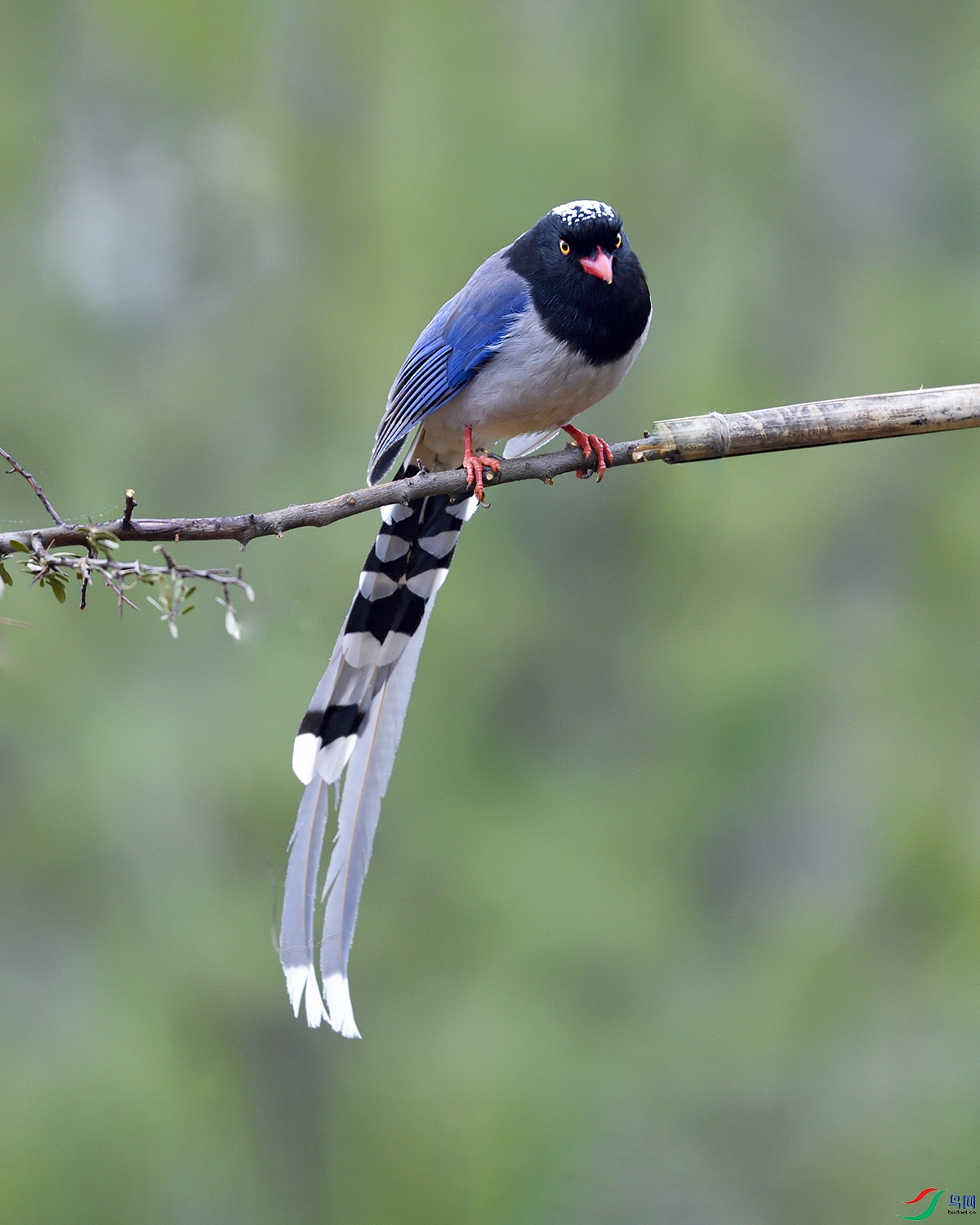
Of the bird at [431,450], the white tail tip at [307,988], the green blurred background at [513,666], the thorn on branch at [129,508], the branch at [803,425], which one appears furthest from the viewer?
the green blurred background at [513,666]

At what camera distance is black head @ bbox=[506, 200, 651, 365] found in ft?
9.25

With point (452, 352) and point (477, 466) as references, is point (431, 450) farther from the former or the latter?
point (477, 466)

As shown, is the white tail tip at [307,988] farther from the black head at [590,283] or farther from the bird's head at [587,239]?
the bird's head at [587,239]

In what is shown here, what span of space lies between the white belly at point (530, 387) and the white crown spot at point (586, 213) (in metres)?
0.23

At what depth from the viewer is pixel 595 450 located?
2.75 meters

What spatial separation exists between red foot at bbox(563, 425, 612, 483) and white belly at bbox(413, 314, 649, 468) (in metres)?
0.07

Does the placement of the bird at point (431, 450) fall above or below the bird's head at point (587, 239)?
below

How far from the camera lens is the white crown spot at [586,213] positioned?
288cm

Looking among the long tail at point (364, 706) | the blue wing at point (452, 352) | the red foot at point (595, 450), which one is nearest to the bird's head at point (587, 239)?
the blue wing at point (452, 352)

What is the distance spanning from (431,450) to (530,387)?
1.45 feet

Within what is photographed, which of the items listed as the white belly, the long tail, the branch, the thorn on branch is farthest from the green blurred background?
the thorn on branch

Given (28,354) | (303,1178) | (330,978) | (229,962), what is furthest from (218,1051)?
(330,978)

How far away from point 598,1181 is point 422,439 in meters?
4.30

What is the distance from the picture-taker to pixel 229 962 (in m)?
6.51
